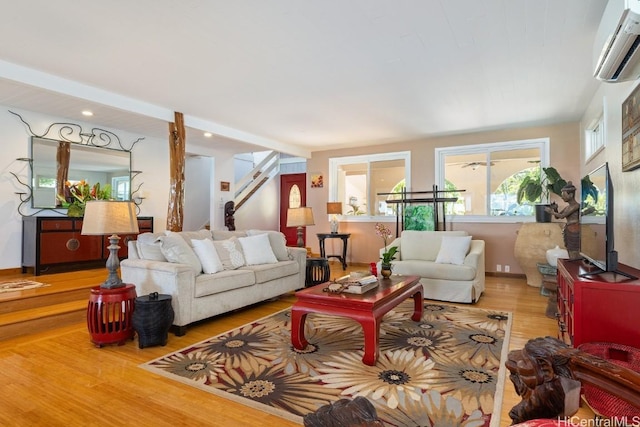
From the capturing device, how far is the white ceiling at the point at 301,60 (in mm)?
2633

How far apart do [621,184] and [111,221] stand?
14.2 feet

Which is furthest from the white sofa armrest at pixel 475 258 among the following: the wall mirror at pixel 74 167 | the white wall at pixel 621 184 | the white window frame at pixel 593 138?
the wall mirror at pixel 74 167

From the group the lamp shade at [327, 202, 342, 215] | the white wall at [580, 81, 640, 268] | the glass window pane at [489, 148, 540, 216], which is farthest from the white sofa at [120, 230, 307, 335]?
the glass window pane at [489, 148, 540, 216]

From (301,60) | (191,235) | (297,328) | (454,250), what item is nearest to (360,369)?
(297,328)

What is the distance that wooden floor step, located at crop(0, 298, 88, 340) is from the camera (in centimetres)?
308

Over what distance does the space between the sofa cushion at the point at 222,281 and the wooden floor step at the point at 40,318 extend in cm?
140

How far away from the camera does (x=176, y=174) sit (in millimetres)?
5027

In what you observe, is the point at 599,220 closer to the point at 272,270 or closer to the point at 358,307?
the point at 358,307

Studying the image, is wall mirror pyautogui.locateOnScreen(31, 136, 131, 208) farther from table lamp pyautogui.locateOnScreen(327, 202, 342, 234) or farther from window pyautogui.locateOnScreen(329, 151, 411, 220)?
window pyautogui.locateOnScreen(329, 151, 411, 220)

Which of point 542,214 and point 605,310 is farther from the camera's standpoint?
point 542,214

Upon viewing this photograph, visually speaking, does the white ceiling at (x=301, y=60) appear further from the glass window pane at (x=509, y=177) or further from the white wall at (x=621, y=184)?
the glass window pane at (x=509, y=177)

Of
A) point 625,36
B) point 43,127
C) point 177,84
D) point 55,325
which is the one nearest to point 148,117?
point 177,84

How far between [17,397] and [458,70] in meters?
4.43

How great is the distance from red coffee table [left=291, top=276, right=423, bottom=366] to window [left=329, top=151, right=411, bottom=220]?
4222 millimetres
